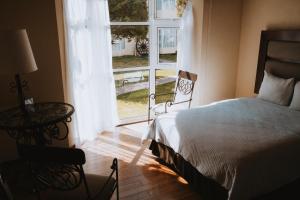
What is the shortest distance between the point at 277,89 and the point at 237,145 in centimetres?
144

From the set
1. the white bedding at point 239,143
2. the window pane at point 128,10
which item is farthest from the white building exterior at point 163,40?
the white bedding at point 239,143

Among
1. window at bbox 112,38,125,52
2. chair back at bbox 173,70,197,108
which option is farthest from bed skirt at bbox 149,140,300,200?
window at bbox 112,38,125,52

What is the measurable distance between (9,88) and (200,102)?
2723 millimetres

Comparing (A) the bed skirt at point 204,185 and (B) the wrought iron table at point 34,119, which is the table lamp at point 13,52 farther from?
(A) the bed skirt at point 204,185

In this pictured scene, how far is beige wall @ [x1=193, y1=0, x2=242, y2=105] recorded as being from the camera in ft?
12.4

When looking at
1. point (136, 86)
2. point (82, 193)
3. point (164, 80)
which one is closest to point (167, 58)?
point (164, 80)

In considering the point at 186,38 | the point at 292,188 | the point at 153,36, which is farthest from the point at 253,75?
the point at 292,188

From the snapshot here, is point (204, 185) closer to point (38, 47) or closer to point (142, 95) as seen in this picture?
point (38, 47)

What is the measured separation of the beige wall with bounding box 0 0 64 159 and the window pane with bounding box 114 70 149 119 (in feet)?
3.94

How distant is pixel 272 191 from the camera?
82.0 inches

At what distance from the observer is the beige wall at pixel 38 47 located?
8.54 feet

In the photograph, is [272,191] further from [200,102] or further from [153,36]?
[153,36]

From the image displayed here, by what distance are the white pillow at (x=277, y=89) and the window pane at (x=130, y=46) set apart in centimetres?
180

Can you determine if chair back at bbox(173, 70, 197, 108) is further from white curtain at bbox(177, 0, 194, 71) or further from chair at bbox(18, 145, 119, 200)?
chair at bbox(18, 145, 119, 200)
